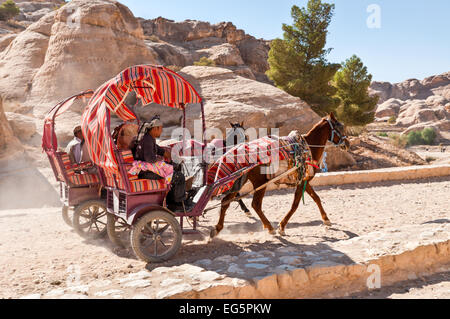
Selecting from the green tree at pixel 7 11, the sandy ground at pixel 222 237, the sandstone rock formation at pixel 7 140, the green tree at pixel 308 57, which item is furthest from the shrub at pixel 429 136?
the green tree at pixel 7 11

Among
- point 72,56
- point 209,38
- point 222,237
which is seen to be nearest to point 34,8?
point 209,38

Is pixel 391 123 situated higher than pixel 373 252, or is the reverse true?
pixel 391 123

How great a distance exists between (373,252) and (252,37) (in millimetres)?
44699

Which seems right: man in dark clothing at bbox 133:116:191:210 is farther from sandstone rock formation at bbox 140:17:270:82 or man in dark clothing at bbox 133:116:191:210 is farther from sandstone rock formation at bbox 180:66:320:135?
sandstone rock formation at bbox 140:17:270:82

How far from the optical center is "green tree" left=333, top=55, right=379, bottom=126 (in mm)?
22125

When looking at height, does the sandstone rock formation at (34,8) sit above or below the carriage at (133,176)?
above

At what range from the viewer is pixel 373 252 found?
4.54m

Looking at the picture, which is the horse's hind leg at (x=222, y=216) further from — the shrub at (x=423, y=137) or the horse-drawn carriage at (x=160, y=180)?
the shrub at (x=423, y=137)

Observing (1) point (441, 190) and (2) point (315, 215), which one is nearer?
(2) point (315, 215)

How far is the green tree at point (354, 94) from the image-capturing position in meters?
22.1

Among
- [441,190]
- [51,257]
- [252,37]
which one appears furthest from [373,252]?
[252,37]

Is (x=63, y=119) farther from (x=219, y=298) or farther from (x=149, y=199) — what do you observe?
(x=219, y=298)

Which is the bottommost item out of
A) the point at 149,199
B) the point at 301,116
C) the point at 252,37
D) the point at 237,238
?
the point at 237,238

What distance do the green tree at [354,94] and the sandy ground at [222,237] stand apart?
42.1 feet
